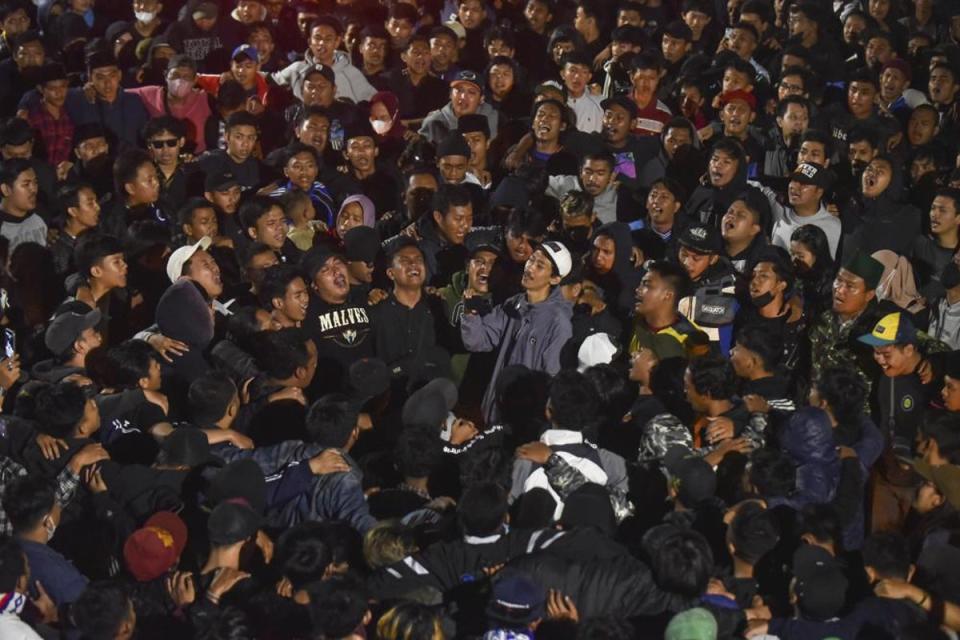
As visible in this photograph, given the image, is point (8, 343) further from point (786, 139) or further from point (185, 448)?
point (786, 139)

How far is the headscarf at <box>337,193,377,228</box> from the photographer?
34.8 feet

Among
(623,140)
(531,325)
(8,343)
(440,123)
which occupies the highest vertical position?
(531,325)

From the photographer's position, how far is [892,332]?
8.45 meters

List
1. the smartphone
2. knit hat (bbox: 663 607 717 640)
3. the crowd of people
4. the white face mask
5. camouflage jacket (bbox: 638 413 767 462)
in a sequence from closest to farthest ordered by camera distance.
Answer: knit hat (bbox: 663 607 717 640), the crowd of people, camouflage jacket (bbox: 638 413 767 462), the smartphone, the white face mask

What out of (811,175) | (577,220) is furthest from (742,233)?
(577,220)

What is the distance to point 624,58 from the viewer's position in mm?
13250

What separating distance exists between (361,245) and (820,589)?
15.2 feet

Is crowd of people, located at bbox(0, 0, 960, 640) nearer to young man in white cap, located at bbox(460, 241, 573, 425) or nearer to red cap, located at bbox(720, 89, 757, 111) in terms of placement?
young man in white cap, located at bbox(460, 241, 573, 425)

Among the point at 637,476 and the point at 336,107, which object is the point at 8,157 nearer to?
the point at 336,107

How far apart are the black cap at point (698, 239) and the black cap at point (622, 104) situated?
217 centimetres

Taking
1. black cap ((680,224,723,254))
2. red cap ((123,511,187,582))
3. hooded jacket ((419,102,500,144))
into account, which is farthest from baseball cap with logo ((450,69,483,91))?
red cap ((123,511,187,582))

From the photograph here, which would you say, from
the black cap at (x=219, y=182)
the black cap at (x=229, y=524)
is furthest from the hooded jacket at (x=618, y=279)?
the black cap at (x=229, y=524)

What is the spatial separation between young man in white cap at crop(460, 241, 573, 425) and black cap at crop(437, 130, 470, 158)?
2.32 m

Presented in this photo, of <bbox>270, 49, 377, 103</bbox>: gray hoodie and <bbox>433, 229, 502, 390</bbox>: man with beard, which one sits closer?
<bbox>433, 229, 502, 390</bbox>: man with beard
